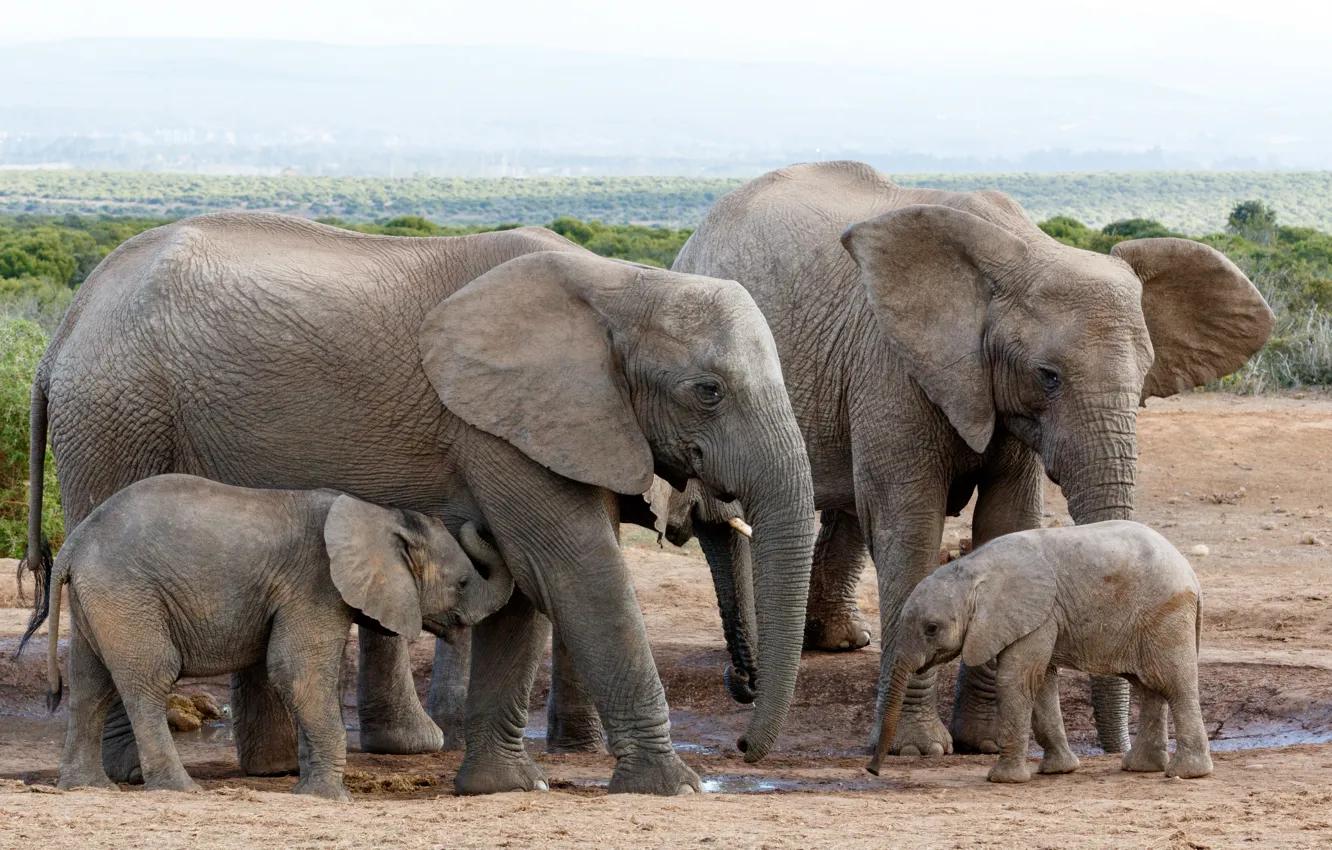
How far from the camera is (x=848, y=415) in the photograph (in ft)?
27.4

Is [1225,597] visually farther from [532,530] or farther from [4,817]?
[4,817]

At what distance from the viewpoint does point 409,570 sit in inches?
Answer: 263

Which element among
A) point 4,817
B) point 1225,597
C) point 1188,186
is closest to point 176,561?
point 4,817

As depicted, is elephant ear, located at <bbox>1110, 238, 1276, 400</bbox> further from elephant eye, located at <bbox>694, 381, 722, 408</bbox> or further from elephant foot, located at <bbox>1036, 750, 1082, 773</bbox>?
elephant eye, located at <bbox>694, 381, 722, 408</bbox>

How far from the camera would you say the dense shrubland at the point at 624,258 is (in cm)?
1413

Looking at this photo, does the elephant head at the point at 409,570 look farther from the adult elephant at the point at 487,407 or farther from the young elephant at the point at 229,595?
the adult elephant at the point at 487,407

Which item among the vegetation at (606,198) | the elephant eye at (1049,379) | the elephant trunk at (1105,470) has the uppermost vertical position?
the elephant eye at (1049,379)

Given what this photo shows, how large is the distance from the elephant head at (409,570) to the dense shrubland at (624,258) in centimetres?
747

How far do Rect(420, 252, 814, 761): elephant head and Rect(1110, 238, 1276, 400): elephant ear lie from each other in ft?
7.52

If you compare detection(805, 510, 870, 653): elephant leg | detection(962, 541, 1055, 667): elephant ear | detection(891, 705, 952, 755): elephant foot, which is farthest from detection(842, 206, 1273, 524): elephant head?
detection(805, 510, 870, 653): elephant leg

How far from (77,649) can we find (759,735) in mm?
2416

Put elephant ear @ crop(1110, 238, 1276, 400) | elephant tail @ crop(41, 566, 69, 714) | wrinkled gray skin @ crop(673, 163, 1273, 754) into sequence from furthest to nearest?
1. elephant ear @ crop(1110, 238, 1276, 400)
2. wrinkled gray skin @ crop(673, 163, 1273, 754)
3. elephant tail @ crop(41, 566, 69, 714)

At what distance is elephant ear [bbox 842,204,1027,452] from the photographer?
7.57 m

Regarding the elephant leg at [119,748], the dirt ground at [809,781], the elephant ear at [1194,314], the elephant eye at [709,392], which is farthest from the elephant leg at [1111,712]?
the elephant leg at [119,748]
